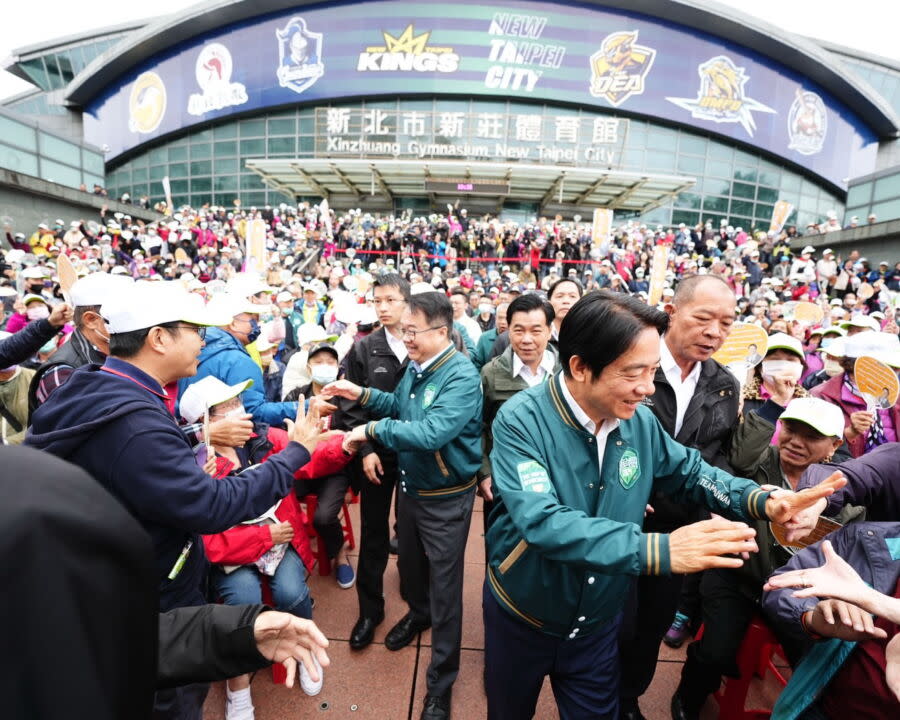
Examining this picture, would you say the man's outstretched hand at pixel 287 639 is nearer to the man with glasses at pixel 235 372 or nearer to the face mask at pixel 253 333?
the man with glasses at pixel 235 372

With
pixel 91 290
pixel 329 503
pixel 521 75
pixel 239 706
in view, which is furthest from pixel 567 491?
pixel 521 75

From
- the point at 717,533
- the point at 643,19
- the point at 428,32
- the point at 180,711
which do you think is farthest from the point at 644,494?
the point at 643,19

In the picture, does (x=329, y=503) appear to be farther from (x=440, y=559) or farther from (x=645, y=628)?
(x=645, y=628)

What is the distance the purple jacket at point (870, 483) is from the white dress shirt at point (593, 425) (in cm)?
95

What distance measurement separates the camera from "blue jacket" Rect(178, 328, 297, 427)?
3.19 meters

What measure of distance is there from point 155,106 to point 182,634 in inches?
1489

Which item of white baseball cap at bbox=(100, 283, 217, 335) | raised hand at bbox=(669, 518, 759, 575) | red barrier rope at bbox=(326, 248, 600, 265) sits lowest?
raised hand at bbox=(669, 518, 759, 575)

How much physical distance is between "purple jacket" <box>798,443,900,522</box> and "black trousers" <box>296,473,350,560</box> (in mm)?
2866

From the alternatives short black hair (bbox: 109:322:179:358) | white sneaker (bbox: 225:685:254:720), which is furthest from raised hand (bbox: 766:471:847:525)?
white sneaker (bbox: 225:685:254:720)

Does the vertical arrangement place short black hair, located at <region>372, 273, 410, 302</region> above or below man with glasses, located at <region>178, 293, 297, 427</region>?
above

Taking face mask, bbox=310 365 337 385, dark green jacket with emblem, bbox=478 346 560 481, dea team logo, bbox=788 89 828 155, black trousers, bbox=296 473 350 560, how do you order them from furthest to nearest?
dea team logo, bbox=788 89 828 155
face mask, bbox=310 365 337 385
black trousers, bbox=296 473 350 560
dark green jacket with emblem, bbox=478 346 560 481

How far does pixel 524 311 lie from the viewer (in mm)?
3025

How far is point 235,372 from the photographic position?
10.5ft

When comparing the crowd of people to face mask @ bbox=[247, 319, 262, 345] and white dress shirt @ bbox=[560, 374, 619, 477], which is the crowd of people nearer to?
white dress shirt @ bbox=[560, 374, 619, 477]
